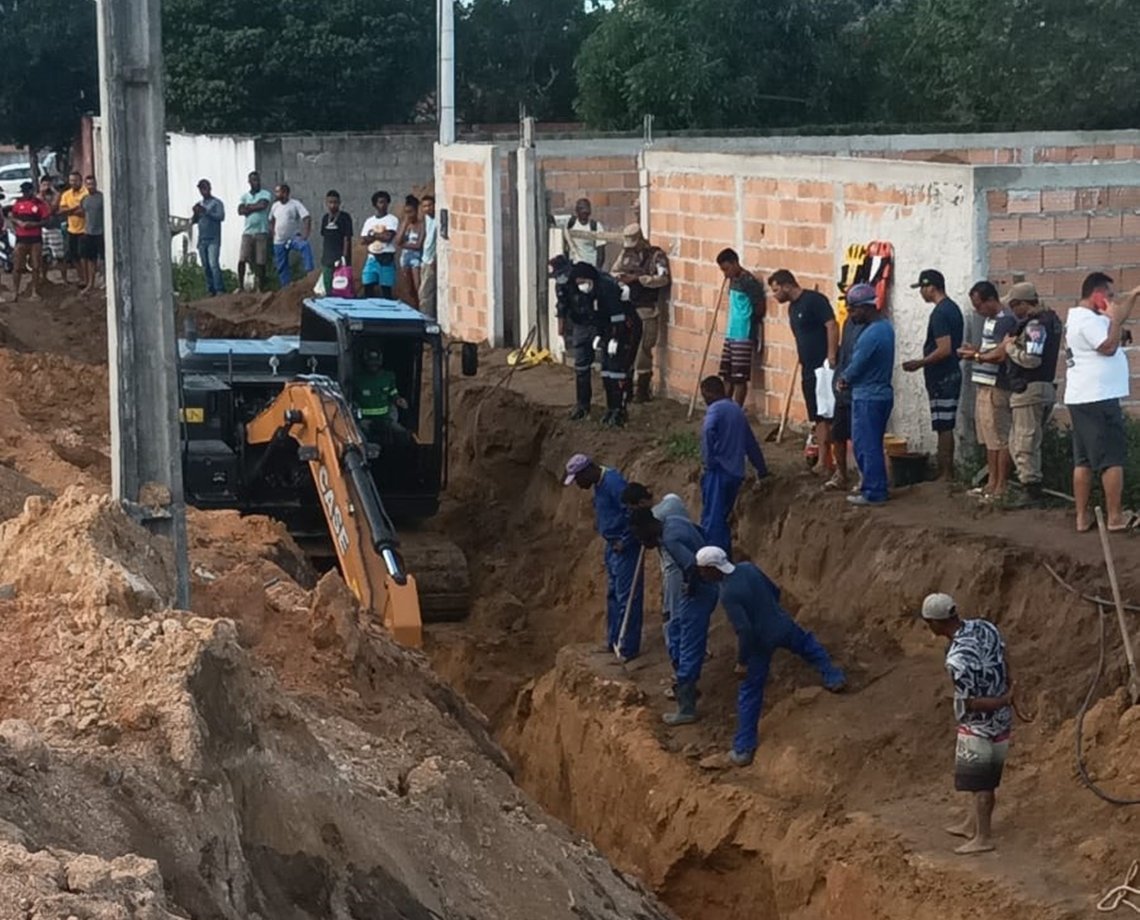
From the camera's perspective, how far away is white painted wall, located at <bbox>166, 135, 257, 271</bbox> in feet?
110

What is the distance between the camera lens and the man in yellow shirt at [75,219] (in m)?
30.3

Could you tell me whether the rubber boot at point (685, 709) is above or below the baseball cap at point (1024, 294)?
below

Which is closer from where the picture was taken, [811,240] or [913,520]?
[913,520]

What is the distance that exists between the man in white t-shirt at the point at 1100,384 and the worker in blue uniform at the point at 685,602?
8.63 ft

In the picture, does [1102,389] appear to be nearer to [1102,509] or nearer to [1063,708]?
[1102,509]

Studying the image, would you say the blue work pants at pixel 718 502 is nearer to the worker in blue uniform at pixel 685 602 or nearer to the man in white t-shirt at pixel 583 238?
the worker in blue uniform at pixel 685 602

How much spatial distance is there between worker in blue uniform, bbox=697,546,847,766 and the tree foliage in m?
34.8

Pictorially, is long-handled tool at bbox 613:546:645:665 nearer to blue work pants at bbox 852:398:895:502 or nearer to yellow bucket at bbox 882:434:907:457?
blue work pants at bbox 852:398:895:502

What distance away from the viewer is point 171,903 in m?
6.01

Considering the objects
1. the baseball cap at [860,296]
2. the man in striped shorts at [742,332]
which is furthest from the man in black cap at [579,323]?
the baseball cap at [860,296]

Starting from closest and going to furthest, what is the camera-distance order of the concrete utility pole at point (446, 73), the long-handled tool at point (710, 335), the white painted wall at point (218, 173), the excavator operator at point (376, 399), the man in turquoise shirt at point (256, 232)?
the excavator operator at point (376, 399) → the long-handled tool at point (710, 335) → the concrete utility pole at point (446, 73) → the man in turquoise shirt at point (256, 232) → the white painted wall at point (218, 173)

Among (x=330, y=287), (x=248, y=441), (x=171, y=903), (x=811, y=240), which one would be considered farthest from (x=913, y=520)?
(x=330, y=287)

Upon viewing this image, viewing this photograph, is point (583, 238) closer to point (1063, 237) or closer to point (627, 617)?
point (1063, 237)

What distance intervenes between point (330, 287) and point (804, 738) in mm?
14653
